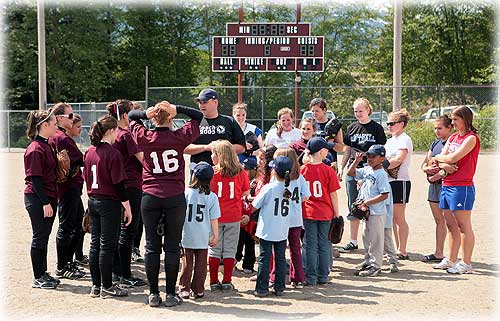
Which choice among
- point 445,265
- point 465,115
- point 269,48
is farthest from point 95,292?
point 269,48

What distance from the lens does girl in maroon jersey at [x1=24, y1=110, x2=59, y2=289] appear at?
6910 millimetres

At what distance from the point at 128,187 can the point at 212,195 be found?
99 centimetres

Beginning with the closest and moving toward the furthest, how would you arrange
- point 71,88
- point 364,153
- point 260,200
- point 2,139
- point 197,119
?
1. point 197,119
2. point 260,200
3. point 364,153
4. point 2,139
5. point 71,88

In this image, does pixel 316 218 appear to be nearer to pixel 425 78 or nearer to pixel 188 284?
pixel 188 284

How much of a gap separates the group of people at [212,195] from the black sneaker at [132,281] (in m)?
0.02

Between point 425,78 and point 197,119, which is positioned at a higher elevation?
point 425,78

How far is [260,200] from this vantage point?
692 centimetres

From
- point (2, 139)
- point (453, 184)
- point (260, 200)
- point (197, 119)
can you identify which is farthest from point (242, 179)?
point (2, 139)

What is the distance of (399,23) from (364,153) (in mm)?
13339

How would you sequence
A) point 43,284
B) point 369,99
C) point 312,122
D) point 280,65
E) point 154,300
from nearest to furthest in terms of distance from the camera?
point 154,300, point 43,284, point 312,122, point 280,65, point 369,99

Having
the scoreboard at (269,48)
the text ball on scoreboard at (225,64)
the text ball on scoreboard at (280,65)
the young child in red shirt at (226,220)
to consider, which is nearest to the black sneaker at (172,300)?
the young child in red shirt at (226,220)

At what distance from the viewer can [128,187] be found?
23.6ft

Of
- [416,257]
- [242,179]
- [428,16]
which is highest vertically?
[428,16]

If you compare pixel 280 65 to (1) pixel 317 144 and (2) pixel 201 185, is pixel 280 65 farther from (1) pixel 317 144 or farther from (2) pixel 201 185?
(2) pixel 201 185
